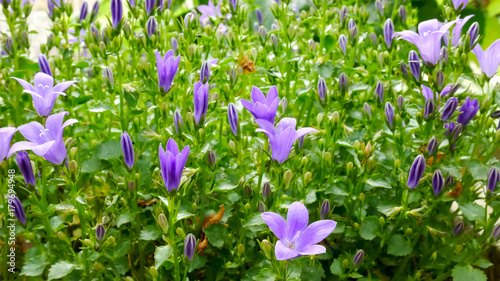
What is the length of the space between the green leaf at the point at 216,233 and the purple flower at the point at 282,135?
1.42ft

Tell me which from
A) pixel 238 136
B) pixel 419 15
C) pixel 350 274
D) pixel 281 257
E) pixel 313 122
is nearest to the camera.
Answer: pixel 281 257

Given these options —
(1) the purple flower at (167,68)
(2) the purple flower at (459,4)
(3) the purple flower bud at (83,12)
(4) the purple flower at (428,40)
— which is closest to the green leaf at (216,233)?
(1) the purple flower at (167,68)

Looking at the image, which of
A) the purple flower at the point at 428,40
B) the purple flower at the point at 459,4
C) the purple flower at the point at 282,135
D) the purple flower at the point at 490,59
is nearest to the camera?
the purple flower at the point at 282,135

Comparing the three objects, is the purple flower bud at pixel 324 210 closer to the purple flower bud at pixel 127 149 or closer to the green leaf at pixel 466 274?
the green leaf at pixel 466 274

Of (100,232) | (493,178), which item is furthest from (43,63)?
(493,178)

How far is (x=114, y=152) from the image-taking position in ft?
6.08

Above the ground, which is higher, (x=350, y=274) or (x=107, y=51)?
(x=107, y=51)

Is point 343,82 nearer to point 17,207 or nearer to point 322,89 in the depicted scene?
point 322,89

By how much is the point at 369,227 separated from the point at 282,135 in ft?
2.08

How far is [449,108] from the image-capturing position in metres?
1.61

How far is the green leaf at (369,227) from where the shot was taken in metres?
1.74

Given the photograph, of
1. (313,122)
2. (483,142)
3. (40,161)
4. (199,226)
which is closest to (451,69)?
(483,142)

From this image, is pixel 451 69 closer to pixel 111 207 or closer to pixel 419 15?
pixel 111 207

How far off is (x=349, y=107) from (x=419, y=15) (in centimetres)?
163
